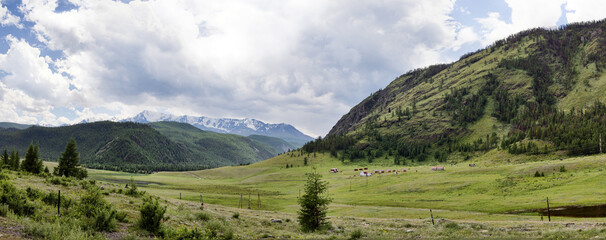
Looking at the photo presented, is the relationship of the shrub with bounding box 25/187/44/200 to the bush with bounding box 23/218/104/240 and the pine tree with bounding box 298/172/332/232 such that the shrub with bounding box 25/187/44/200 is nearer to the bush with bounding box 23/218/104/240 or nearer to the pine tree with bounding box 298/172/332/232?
the bush with bounding box 23/218/104/240

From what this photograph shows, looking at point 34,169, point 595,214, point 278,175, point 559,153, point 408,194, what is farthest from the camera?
point 278,175

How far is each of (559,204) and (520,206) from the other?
5.51m

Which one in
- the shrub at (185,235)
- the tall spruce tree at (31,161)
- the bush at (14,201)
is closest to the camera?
the shrub at (185,235)

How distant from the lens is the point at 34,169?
230 feet

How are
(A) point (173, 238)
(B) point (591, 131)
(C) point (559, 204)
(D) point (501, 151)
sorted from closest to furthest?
(A) point (173, 238) < (C) point (559, 204) < (B) point (591, 131) < (D) point (501, 151)

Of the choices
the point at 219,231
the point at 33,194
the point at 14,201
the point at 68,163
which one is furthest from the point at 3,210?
the point at 68,163

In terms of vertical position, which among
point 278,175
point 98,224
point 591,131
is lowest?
point 278,175

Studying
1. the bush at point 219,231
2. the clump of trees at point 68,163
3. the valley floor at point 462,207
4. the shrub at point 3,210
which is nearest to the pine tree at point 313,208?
the valley floor at point 462,207

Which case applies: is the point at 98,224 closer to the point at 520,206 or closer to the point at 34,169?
the point at 520,206

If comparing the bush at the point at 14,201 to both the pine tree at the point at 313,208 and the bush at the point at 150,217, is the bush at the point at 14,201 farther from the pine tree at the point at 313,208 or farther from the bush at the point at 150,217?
the pine tree at the point at 313,208

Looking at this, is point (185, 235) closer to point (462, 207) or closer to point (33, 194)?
point (33, 194)

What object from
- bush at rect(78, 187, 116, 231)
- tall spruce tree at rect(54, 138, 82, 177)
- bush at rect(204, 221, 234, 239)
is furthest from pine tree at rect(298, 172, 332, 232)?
tall spruce tree at rect(54, 138, 82, 177)

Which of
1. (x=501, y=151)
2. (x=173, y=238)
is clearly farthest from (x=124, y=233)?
(x=501, y=151)

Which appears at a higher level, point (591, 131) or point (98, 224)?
point (591, 131)
